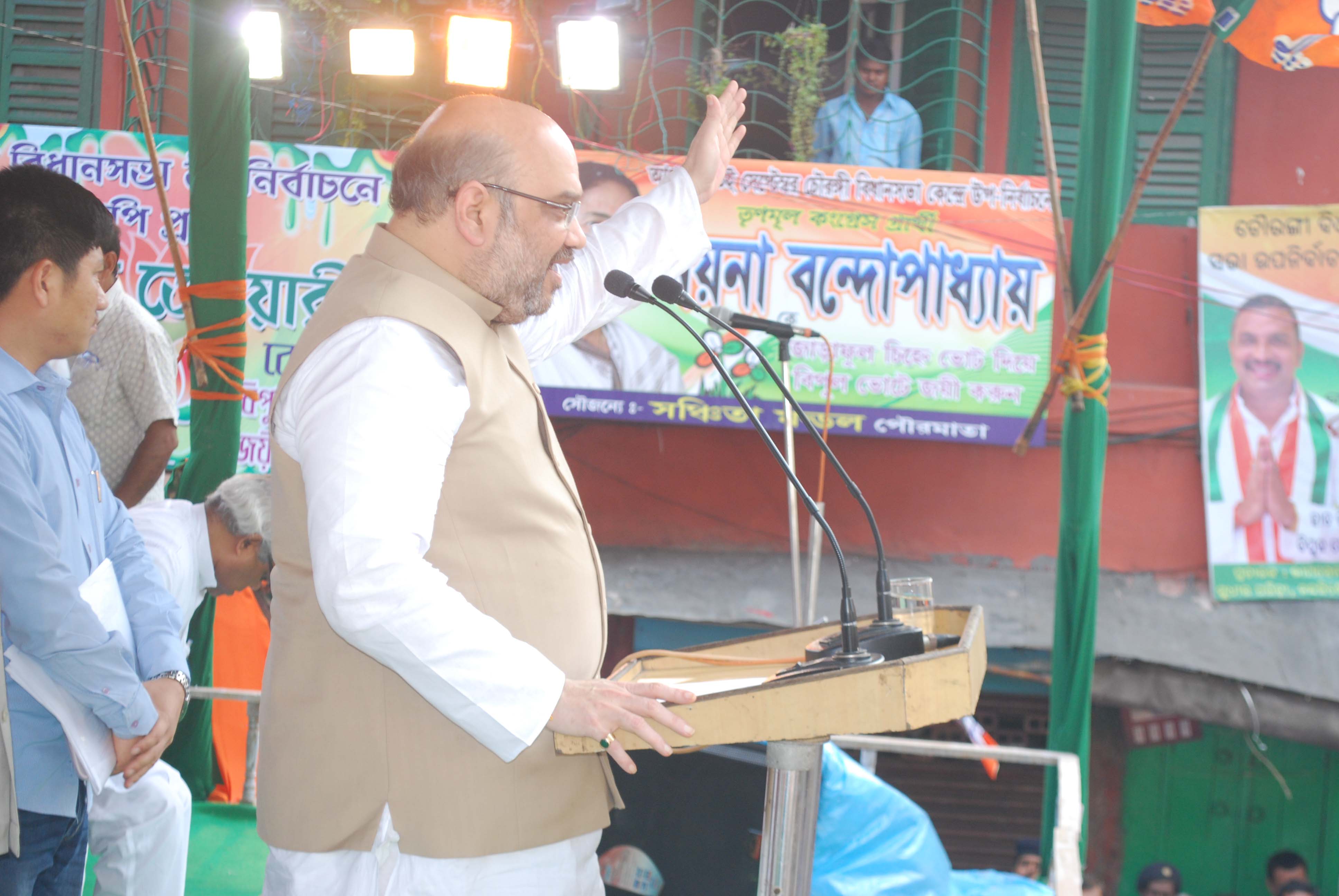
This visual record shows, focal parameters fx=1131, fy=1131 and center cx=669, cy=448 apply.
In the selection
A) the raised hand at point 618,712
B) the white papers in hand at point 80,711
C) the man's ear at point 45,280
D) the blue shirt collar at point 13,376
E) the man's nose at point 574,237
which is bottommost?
the white papers in hand at point 80,711

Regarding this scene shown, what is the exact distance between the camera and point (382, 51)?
5043 millimetres

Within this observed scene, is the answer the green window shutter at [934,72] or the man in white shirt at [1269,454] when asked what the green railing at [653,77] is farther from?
the man in white shirt at [1269,454]

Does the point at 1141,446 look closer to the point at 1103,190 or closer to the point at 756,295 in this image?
the point at 756,295

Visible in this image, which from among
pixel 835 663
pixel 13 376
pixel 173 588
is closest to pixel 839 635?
pixel 835 663

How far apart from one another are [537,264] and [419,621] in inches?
18.5

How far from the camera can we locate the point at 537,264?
136cm

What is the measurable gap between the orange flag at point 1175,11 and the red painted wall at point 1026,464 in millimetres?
2205

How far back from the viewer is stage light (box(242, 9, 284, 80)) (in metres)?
5.19

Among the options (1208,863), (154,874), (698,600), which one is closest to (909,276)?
(698,600)

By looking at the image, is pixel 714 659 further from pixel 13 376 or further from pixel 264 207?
pixel 264 207

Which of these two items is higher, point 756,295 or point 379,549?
point 756,295

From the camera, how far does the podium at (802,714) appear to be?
1018 mm

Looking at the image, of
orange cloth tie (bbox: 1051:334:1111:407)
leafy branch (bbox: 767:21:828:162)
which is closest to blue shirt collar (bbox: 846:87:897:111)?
leafy branch (bbox: 767:21:828:162)

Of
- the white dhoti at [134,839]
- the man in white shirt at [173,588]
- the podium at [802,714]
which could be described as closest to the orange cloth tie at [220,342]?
the man in white shirt at [173,588]
